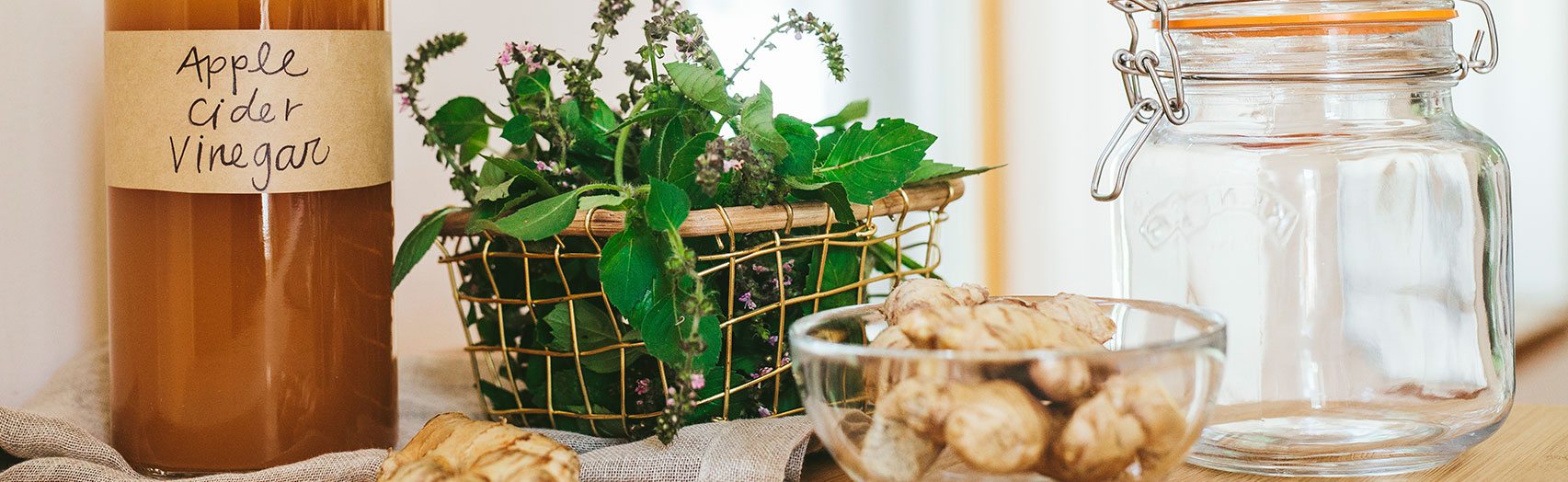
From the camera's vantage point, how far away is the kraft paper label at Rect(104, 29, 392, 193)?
18.8 inches

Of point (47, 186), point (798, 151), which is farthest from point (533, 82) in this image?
point (47, 186)

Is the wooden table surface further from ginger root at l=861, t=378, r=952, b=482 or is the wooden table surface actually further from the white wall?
the white wall

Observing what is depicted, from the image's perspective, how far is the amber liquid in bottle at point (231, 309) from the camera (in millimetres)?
488

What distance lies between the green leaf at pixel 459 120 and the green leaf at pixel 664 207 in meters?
0.16

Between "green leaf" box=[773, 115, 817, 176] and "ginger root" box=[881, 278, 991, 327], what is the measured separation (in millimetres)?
85

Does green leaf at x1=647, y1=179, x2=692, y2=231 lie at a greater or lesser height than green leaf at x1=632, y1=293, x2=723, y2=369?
greater

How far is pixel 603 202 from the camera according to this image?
1.59 feet

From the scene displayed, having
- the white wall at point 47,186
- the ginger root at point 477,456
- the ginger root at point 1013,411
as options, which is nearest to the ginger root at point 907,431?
the ginger root at point 1013,411

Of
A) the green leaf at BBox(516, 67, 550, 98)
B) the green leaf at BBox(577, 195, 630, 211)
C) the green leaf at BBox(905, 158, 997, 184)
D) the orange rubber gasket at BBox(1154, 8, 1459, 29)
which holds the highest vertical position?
the orange rubber gasket at BBox(1154, 8, 1459, 29)

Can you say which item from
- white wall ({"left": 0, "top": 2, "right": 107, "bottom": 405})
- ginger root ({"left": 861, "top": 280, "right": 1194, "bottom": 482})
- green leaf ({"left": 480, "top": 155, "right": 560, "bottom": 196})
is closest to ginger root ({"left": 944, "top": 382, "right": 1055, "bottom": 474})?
ginger root ({"left": 861, "top": 280, "right": 1194, "bottom": 482})

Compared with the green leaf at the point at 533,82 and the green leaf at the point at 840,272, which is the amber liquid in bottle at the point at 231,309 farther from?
the green leaf at the point at 840,272

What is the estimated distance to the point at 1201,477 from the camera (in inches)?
19.0

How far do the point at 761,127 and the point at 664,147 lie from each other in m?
0.05

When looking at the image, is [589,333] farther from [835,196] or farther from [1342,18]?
[1342,18]
